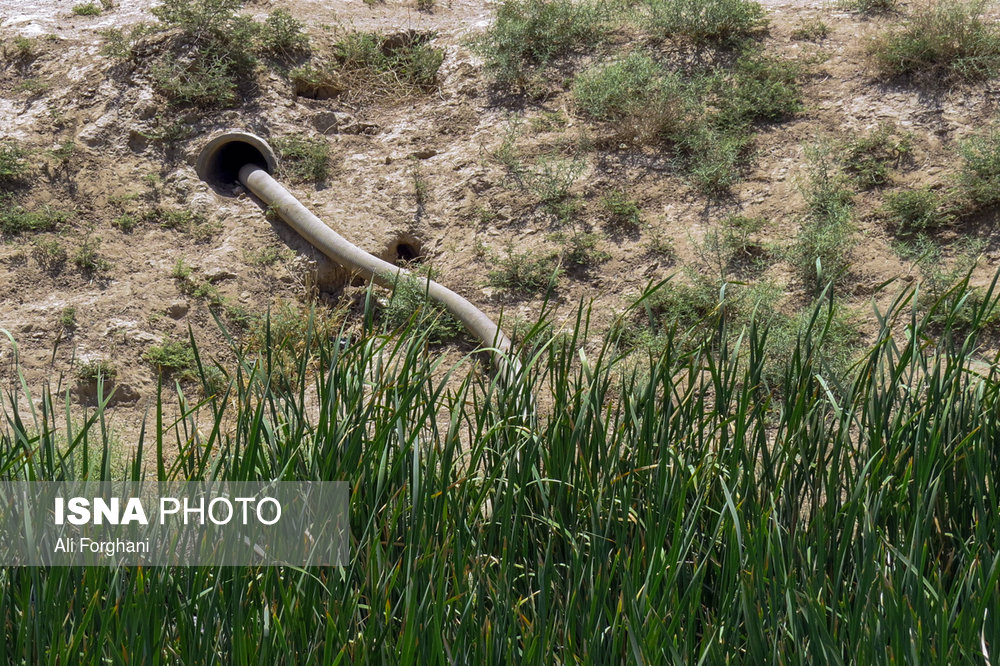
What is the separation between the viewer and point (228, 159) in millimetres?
6328

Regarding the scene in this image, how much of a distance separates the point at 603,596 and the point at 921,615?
654 millimetres

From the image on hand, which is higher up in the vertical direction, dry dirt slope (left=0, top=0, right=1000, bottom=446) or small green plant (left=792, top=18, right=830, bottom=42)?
small green plant (left=792, top=18, right=830, bottom=42)

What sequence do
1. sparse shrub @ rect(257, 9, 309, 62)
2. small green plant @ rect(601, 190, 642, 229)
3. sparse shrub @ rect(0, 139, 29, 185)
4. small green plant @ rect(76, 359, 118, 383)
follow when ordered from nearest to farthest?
small green plant @ rect(76, 359, 118, 383)
small green plant @ rect(601, 190, 642, 229)
sparse shrub @ rect(0, 139, 29, 185)
sparse shrub @ rect(257, 9, 309, 62)

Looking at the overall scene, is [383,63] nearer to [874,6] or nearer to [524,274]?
[524,274]

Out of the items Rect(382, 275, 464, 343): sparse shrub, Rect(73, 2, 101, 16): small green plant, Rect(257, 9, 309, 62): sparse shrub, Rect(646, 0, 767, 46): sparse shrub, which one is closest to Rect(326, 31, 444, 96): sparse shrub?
Rect(257, 9, 309, 62): sparse shrub

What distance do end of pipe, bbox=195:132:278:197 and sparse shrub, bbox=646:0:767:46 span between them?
275 cm

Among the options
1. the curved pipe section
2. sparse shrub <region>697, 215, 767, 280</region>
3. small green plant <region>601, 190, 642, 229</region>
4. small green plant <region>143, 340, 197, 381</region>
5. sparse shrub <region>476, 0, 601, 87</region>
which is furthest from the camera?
sparse shrub <region>476, 0, 601, 87</region>

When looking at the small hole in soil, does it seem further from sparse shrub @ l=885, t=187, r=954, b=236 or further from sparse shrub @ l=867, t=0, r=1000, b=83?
sparse shrub @ l=867, t=0, r=1000, b=83

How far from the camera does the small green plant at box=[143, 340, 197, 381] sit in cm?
488

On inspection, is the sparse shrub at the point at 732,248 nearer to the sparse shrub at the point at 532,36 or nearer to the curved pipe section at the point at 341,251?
the curved pipe section at the point at 341,251

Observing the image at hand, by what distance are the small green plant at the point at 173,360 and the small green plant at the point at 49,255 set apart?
3.07 ft

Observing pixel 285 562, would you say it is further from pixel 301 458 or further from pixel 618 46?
pixel 618 46

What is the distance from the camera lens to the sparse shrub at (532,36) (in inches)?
256

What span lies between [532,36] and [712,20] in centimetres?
120
